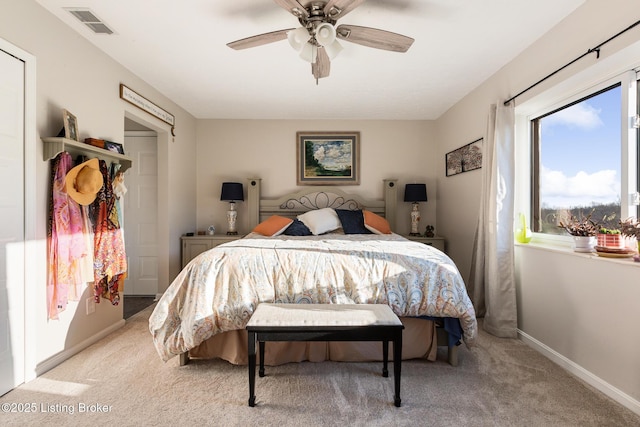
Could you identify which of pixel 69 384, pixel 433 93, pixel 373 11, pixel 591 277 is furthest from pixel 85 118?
pixel 591 277

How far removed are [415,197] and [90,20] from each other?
3.99 metres

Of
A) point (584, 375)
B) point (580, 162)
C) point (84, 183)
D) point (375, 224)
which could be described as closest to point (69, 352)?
point (84, 183)

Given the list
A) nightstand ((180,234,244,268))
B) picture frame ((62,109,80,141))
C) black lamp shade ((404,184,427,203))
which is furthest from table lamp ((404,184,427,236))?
picture frame ((62,109,80,141))

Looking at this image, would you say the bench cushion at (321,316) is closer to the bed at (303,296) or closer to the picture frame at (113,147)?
the bed at (303,296)

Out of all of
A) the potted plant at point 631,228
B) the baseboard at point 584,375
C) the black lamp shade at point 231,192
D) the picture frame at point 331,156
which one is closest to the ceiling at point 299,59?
the picture frame at point 331,156

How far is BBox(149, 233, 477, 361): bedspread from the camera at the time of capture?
225 cm

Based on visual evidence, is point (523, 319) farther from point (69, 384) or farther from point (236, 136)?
point (236, 136)

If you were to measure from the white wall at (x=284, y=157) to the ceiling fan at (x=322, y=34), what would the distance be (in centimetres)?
273

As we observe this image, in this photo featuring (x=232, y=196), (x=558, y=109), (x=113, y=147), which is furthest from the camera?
(x=232, y=196)

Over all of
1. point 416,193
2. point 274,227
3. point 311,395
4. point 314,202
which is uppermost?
point 416,193

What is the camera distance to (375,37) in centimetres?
221

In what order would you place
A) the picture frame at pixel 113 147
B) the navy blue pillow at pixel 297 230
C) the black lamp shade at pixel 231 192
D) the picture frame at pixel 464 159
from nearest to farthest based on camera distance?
the picture frame at pixel 113 147
the picture frame at pixel 464 159
the navy blue pillow at pixel 297 230
the black lamp shade at pixel 231 192

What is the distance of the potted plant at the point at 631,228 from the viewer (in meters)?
1.94

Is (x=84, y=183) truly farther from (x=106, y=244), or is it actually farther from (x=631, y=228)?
(x=631, y=228)
